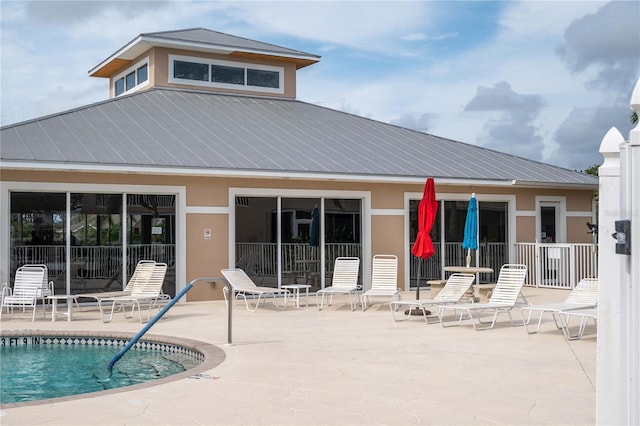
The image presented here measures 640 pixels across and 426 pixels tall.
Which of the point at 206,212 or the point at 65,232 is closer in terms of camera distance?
the point at 65,232

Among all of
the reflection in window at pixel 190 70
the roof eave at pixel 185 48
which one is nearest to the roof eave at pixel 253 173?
the roof eave at pixel 185 48

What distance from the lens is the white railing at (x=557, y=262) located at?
1927 cm

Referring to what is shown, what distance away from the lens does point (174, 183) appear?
16.9 meters

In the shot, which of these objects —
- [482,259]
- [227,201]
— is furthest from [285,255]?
[482,259]

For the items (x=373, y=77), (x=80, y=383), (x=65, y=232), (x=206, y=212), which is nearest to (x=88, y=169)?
(x=65, y=232)

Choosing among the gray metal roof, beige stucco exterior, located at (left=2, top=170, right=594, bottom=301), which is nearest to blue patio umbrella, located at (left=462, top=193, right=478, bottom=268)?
the gray metal roof

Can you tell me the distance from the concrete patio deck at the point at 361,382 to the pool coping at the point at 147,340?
0.39ft

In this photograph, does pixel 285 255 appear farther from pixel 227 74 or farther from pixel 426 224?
pixel 227 74

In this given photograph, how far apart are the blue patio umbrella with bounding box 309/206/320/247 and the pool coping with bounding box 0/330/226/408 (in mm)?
7387

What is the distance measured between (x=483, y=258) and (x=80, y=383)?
13.5 meters

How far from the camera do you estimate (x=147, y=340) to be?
37.5 ft

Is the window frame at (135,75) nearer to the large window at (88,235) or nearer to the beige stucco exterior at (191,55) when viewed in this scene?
the beige stucco exterior at (191,55)

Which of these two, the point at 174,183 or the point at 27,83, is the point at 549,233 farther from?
the point at 27,83

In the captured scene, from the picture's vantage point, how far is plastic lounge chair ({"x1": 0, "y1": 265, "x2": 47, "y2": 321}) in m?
14.0
